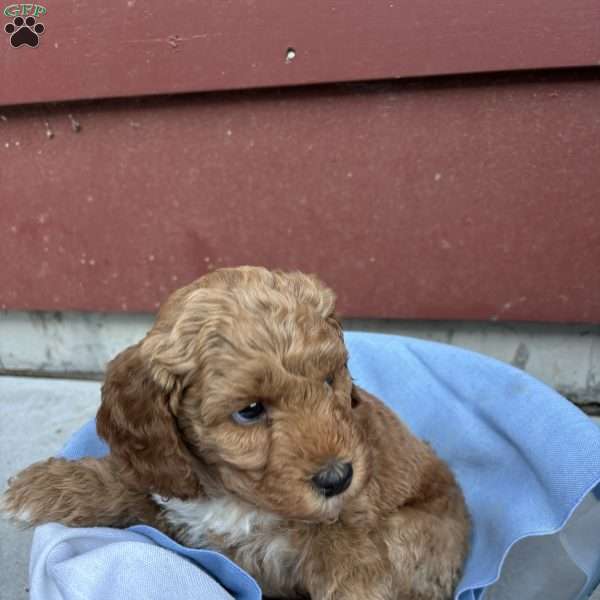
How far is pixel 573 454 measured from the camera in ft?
6.54

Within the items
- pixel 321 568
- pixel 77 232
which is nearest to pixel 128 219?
pixel 77 232

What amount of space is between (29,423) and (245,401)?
2567 mm

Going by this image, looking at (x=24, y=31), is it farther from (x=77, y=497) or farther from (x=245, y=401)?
(x=245, y=401)

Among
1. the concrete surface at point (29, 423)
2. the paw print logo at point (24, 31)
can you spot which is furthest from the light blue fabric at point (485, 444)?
the paw print logo at point (24, 31)

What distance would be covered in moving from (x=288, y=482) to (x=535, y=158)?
7.75ft

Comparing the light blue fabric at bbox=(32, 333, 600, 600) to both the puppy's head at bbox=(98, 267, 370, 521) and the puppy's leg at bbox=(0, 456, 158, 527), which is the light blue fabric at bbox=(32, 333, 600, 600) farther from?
the puppy's head at bbox=(98, 267, 370, 521)

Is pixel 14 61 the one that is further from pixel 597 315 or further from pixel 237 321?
pixel 597 315

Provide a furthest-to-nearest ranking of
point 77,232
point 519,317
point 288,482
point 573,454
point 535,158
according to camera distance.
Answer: point 77,232, point 519,317, point 535,158, point 573,454, point 288,482

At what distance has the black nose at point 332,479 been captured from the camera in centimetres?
148

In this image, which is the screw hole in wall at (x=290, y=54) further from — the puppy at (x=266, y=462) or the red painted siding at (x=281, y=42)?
the puppy at (x=266, y=462)

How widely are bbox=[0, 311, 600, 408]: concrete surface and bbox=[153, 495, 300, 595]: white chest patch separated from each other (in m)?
1.95

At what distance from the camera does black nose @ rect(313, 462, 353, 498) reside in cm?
148

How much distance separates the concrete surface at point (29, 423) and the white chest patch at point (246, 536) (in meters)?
1.07

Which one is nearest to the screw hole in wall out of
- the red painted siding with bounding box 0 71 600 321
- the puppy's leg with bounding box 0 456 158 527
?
the red painted siding with bounding box 0 71 600 321
